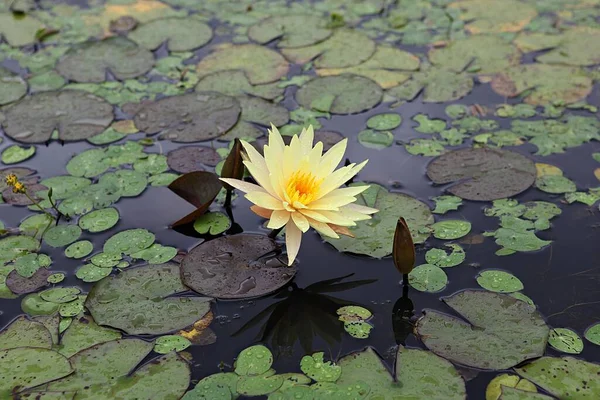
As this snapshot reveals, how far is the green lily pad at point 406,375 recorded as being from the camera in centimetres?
275

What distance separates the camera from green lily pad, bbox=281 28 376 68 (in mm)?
5129

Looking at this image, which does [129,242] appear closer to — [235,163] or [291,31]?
[235,163]

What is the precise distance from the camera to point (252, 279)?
324 cm

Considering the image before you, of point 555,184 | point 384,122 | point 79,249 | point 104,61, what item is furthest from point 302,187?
point 104,61

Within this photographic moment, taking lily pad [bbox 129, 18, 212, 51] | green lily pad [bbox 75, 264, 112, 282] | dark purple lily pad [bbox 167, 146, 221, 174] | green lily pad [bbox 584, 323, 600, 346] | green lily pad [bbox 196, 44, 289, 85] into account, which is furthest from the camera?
lily pad [bbox 129, 18, 212, 51]

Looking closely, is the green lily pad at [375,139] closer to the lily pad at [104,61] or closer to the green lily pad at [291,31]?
the green lily pad at [291,31]

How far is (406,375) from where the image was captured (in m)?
2.82

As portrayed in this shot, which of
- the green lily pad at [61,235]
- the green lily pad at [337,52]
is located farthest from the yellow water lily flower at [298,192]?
the green lily pad at [337,52]

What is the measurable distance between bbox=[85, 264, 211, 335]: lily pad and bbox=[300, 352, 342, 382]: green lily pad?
538mm

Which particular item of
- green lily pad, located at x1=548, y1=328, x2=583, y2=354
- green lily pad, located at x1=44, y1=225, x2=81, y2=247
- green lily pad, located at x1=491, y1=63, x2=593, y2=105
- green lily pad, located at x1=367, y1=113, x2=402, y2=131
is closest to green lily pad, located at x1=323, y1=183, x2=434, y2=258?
green lily pad, located at x1=367, y1=113, x2=402, y2=131

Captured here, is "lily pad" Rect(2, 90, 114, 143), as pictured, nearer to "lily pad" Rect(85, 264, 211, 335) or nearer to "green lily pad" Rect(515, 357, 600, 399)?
"lily pad" Rect(85, 264, 211, 335)

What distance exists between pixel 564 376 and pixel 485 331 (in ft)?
1.20

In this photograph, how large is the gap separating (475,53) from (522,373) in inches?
119

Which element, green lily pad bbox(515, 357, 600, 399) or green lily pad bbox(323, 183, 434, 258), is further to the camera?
green lily pad bbox(323, 183, 434, 258)
